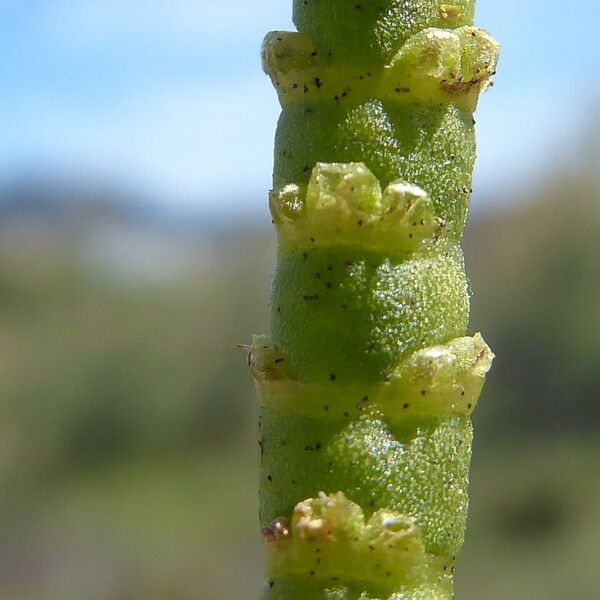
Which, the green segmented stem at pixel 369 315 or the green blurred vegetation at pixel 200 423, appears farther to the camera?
the green blurred vegetation at pixel 200 423

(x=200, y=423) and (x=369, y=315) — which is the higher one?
(x=200, y=423)

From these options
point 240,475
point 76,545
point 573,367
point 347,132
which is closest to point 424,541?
point 347,132

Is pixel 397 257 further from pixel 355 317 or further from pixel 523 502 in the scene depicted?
pixel 523 502

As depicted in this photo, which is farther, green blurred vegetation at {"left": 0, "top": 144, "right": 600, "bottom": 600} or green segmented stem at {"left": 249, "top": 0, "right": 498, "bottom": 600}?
green blurred vegetation at {"left": 0, "top": 144, "right": 600, "bottom": 600}

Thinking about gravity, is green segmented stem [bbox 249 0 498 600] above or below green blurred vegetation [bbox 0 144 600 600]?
below

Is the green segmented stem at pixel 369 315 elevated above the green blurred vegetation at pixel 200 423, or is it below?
below
